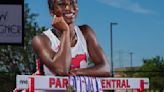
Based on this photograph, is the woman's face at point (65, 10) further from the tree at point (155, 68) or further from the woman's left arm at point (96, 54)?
the tree at point (155, 68)

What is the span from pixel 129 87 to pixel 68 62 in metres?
0.95

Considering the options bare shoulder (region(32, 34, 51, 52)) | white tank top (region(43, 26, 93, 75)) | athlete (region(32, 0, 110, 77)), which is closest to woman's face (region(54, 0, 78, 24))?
athlete (region(32, 0, 110, 77))

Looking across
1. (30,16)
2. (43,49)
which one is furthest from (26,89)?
(30,16)

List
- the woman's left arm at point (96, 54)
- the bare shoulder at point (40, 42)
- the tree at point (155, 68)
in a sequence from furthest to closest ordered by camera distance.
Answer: the tree at point (155, 68) < the woman's left arm at point (96, 54) < the bare shoulder at point (40, 42)

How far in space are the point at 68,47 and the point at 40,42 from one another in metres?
0.42

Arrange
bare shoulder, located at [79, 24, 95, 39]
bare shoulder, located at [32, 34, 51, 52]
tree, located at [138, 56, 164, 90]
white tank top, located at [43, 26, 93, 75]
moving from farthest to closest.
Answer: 1. tree, located at [138, 56, 164, 90]
2. bare shoulder, located at [79, 24, 95, 39]
3. white tank top, located at [43, 26, 93, 75]
4. bare shoulder, located at [32, 34, 51, 52]

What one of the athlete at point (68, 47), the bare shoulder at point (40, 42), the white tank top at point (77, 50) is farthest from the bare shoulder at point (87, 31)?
the bare shoulder at point (40, 42)

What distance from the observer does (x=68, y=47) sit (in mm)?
7812

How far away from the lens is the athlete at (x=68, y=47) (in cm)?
778

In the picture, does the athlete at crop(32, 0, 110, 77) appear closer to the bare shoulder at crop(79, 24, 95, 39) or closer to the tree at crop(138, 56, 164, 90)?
the bare shoulder at crop(79, 24, 95, 39)

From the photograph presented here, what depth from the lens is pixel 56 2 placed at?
26.4ft

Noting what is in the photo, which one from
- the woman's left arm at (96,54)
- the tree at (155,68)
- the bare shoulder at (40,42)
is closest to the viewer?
the bare shoulder at (40,42)

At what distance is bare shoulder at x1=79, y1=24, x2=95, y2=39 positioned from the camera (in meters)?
8.28

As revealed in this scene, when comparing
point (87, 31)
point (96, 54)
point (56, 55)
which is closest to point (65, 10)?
point (87, 31)
